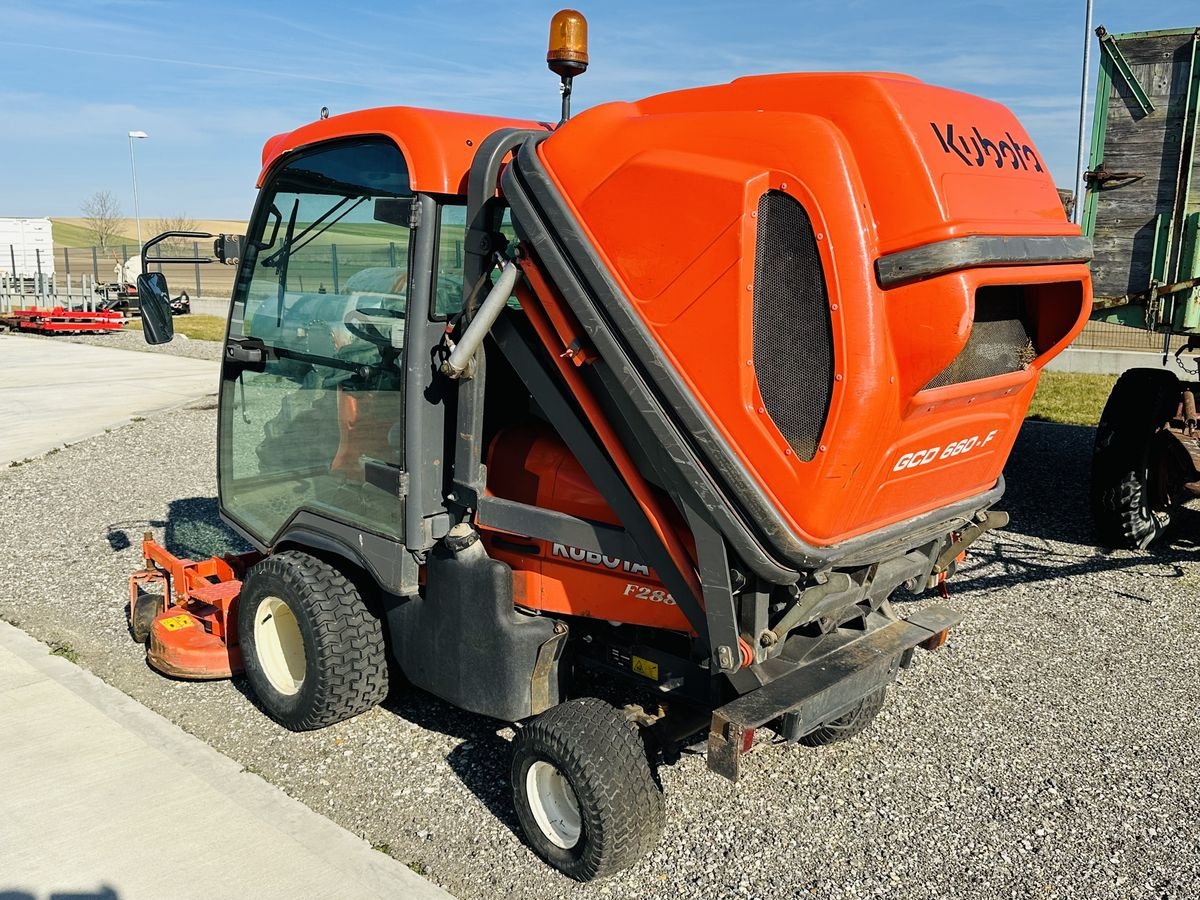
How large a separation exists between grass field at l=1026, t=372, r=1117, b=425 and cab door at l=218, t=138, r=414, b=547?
9178 mm

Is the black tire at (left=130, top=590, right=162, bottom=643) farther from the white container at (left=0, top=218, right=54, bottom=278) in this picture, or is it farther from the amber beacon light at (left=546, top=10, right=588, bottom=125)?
the white container at (left=0, top=218, right=54, bottom=278)

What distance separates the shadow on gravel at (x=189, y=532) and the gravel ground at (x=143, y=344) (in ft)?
34.8

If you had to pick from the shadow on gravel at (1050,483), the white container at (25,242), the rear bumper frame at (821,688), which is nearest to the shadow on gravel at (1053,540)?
the shadow on gravel at (1050,483)

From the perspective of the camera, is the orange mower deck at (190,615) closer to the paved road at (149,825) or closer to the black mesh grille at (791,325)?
the paved road at (149,825)

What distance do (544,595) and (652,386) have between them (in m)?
0.95

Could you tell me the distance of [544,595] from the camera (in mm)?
3391

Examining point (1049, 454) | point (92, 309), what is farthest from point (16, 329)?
point (1049, 454)

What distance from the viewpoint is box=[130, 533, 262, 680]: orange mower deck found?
14.2 ft

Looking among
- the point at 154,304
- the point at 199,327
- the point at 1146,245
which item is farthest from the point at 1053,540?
the point at 199,327

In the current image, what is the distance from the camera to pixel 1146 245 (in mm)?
6715

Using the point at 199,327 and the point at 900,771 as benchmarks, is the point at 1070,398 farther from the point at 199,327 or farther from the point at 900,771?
the point at 199,327

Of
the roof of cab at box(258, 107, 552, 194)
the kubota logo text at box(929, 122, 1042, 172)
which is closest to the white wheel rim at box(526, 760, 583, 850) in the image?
the roof of cab at box(258, 107, 552, 194)

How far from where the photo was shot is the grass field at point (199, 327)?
21.5m

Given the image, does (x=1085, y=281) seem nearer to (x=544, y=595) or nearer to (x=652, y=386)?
(x=652, y=386)
